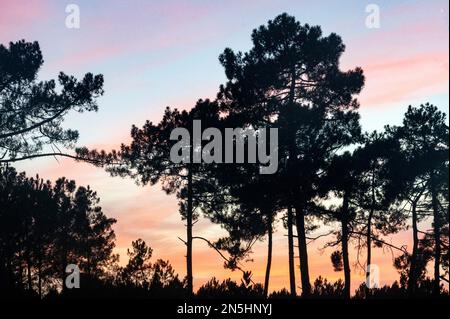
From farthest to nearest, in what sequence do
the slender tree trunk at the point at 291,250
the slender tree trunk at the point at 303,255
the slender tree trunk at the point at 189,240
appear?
the slender tree trunk at the point at 291,250
the slender tree trunk at the point at 189,240
the slender tree trunk at the point at 303,255

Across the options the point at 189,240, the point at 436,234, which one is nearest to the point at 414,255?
the point at 436,234

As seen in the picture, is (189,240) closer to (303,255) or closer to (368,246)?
(303,255)

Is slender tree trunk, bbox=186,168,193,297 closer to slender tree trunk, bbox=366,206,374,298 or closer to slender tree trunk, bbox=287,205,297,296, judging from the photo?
slender tree trunk, bbox=287,205,297,296

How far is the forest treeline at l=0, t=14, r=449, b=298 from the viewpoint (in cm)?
2066

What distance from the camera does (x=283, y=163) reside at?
2105 cm

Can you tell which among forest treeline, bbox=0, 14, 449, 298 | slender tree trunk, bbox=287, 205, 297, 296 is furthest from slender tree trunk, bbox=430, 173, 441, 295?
slender tree trunk, bbox=287, 205, 297, 296

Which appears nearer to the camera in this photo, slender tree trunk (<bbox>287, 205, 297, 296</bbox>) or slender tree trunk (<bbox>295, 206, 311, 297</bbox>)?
slender tree trunk (<bbox>295, 206, 311, 297</bbox>)

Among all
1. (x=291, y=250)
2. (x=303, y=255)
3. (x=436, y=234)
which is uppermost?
(x=436, y=234)

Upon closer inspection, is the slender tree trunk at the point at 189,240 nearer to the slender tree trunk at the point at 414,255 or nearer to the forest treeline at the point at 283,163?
the forest treeline at the point at 283,163

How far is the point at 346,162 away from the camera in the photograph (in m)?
21.0

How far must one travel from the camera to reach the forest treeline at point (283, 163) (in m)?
20.7

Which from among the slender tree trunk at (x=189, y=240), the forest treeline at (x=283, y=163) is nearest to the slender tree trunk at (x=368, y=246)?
the forest treeline at (x=283, y=163)
